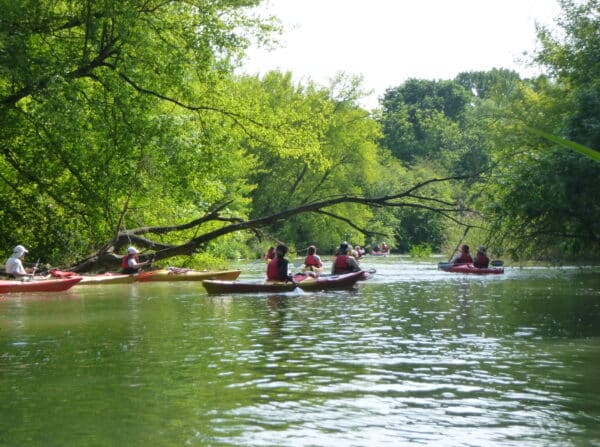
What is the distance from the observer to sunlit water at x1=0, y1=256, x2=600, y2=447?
20.4 feet

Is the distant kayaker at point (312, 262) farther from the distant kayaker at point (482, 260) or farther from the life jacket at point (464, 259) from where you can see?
the life jacket at point (464, 259)

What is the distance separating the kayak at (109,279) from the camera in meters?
22.5

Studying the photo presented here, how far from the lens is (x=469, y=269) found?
Result: 28.2 metres

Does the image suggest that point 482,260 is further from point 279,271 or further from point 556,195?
point 279,271

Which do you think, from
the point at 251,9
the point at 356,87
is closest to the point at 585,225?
the point at 251,9

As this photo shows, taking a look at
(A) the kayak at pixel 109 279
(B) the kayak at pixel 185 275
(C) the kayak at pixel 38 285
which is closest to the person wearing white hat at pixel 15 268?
(C) the kayak at pixel 38 285

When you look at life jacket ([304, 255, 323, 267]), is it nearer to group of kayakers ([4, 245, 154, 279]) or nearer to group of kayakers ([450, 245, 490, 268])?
group of kayakers ([4, 245, 154, 279])

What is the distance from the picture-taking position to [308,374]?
8.60m

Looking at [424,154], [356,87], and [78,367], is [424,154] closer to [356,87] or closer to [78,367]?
[356,87]

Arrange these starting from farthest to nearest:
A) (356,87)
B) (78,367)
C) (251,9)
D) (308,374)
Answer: (356,87)
(251,9)
(78,367)
(308,374)

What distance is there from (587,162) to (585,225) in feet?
6.13

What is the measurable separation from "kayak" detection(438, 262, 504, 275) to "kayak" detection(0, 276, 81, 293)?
44.5ft

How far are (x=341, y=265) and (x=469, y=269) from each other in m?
7.51

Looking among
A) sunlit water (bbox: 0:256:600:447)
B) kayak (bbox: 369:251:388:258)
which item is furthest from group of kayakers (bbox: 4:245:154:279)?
kayak (bbox: 369:251:388:258)
